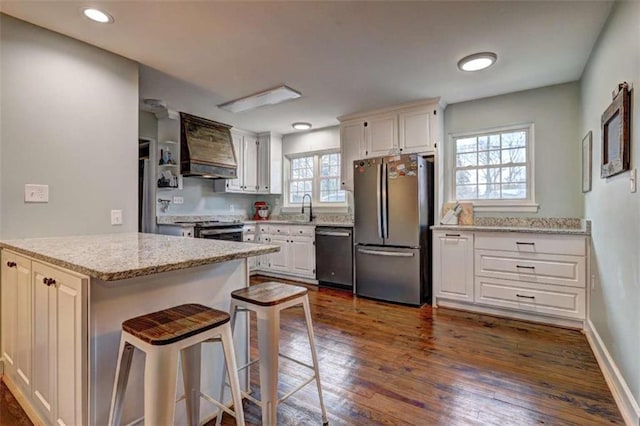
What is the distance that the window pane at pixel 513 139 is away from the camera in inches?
140

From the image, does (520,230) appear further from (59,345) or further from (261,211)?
(261,211)

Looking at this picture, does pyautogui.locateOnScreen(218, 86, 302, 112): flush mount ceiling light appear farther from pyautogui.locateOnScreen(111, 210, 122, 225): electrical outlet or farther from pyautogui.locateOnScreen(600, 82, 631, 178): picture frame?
pyautogui.locateOnScreen(600, 82, 631, 178): picture frame

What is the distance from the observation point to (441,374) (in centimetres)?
210

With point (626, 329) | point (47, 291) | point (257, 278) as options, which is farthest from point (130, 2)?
point (257, 278)

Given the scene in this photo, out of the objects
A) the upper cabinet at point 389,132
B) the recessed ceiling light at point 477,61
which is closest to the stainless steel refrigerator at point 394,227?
the upper cabinet at point 389,132

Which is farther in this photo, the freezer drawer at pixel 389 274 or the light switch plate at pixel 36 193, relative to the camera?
the freezer drawer at pixel 389 274

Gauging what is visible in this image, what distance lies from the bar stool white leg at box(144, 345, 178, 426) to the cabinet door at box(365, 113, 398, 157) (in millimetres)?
3507

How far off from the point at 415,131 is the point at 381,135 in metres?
0.44

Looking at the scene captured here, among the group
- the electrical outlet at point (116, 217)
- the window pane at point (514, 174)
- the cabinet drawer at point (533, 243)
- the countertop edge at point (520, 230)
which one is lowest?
the cabinet drawer at point (533, 243)

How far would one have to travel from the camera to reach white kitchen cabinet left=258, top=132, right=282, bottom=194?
17.6ft

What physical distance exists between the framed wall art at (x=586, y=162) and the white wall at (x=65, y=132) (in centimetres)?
391

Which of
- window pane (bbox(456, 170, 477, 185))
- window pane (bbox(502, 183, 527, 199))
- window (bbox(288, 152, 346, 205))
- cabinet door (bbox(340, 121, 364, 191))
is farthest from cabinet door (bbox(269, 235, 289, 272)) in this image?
window pane (bbox(502, 183, 527, 199))

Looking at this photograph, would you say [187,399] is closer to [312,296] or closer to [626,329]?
[626,329]

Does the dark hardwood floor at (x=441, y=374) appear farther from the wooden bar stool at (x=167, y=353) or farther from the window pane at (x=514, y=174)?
the window pane at (x=514, y=174)
